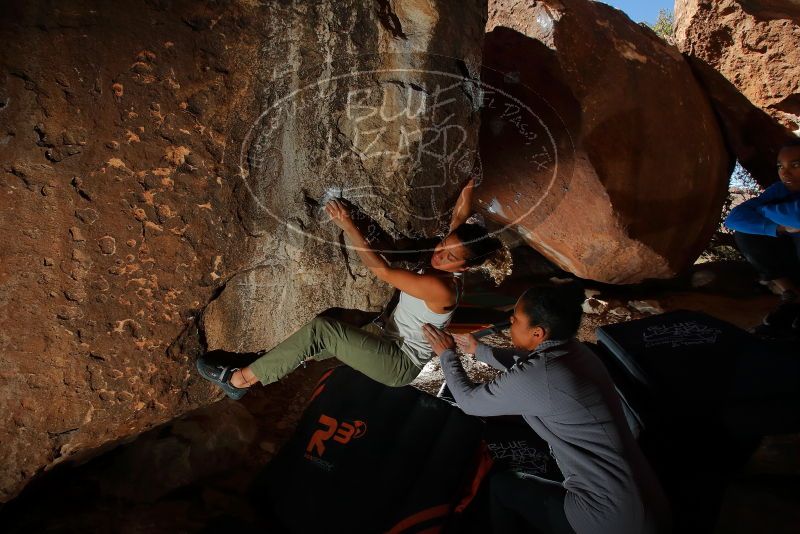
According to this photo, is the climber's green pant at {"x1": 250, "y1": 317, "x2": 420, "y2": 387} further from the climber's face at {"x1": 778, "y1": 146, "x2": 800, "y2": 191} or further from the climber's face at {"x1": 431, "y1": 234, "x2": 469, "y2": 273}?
the climber's face at {"x1": 778, "y1": 146, "x2": 800, "y2": 191}

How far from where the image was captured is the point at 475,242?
202cm

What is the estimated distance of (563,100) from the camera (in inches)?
113

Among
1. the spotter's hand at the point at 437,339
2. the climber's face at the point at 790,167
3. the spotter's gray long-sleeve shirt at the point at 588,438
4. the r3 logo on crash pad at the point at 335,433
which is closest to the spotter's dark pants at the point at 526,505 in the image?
the spotter's gray long-sleeve shirt at the point at 588,438

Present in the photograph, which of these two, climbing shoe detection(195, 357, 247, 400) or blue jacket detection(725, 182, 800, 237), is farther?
blue jacket detection(725, 182, 800, 237)

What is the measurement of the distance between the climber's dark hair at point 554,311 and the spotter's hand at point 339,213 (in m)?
0.83

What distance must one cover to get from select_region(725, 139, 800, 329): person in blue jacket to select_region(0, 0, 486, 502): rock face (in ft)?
6.76

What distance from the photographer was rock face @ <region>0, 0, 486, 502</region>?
60.7 inches

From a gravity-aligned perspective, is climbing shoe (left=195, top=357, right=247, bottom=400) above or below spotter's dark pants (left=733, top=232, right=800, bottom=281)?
below

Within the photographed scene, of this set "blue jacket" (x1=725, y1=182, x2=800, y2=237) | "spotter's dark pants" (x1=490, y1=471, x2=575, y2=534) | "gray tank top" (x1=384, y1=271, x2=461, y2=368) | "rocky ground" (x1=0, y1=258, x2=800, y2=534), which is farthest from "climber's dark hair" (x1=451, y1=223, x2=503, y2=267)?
"blue jacket" (x1=725, y1=182, x2=800, y2=237)

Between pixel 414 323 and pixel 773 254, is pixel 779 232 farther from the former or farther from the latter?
pixel 414 323

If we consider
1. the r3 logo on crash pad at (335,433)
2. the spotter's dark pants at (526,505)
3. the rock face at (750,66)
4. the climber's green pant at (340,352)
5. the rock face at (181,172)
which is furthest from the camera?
the rock face at (750,66)

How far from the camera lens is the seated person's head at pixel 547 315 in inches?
64.3

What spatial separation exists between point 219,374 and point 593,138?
8.53 feet

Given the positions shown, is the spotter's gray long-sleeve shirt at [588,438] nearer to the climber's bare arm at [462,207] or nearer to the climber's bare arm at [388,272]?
the climber's bare arm at [388,272]
